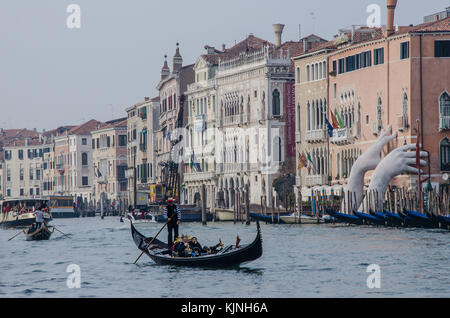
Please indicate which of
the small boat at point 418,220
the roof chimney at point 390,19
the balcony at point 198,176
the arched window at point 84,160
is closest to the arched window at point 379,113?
the roof chimney at point 390,19

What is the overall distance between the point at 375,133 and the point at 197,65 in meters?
24.0

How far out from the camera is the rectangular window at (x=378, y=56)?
162 ft

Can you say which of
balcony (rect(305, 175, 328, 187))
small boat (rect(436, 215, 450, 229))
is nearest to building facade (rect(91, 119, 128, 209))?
balcony (rect(305, 175, 328, 187))

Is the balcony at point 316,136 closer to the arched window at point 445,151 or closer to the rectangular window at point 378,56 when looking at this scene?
the rectangular window at point 378,56

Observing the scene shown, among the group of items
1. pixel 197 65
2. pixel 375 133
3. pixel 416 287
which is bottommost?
pixel 416 287

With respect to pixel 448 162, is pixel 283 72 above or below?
above

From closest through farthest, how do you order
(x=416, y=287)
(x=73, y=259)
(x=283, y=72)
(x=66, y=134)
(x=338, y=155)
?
(x=416, y=287)
(x=73, y=259)
(x=338, y=155)
(x=283, y=72)
(x=66, y=134)

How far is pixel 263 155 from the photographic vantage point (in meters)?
62.9

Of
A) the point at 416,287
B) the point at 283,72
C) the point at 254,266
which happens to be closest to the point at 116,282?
the point at 254,266

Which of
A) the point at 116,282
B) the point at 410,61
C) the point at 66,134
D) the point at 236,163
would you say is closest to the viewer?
the point at 116,282

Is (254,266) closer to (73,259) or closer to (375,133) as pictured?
(73,259)

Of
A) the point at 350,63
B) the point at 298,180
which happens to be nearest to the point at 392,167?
the point at 350,63

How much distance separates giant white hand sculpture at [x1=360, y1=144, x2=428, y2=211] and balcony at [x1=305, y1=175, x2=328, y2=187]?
903cm

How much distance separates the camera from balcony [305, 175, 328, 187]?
56.0 metres
